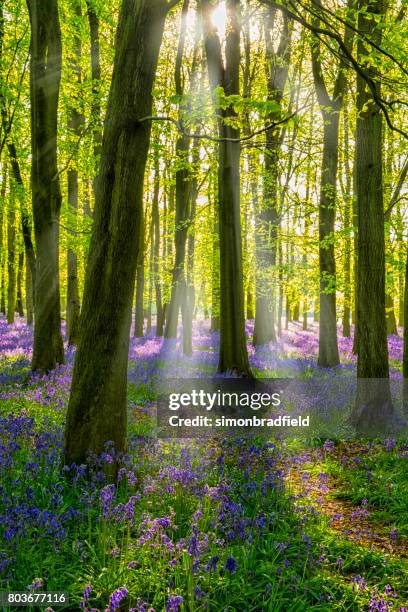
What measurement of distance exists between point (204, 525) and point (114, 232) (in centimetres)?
291

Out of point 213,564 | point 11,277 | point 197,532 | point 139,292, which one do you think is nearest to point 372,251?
point 197,532

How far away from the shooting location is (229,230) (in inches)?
385

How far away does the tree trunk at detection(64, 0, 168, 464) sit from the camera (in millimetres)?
4875

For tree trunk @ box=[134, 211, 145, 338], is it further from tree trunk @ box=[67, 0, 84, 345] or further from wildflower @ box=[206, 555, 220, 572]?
wildflower @ box=[206, 555, 220, 572]

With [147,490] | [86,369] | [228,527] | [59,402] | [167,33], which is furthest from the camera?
[167,33]

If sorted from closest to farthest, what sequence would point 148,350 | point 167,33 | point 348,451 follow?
point 348,451 → point 148,350 → point 167,33

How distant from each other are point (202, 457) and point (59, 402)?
9.69ft

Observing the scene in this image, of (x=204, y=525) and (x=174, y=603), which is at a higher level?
(x=174, y=603)

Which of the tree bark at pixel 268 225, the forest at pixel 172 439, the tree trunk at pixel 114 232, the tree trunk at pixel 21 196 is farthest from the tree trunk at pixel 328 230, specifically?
the tree trunk at pixel 21 196

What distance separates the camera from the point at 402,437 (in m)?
7.27

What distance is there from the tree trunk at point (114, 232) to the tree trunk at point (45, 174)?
5.15m

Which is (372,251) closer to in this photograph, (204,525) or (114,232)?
(114,232)

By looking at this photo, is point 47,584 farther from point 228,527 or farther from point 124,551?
point 228,527

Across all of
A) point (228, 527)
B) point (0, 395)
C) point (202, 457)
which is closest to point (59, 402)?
point (0, 395)
